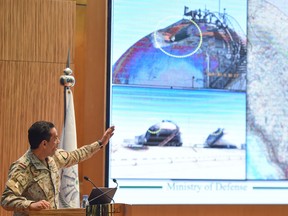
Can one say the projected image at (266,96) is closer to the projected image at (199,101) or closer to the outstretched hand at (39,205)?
the projected image at (199,101)

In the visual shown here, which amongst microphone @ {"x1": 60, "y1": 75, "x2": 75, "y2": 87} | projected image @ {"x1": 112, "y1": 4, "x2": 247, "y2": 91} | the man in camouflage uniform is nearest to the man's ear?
the man in camouflage uniform

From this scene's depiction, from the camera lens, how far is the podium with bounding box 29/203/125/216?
3693 millimetres

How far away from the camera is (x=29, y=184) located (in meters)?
3.99

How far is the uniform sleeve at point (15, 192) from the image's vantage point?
3.81 m

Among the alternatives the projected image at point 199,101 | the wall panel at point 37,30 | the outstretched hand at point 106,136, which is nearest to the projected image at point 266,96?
the projected image at point 199,101

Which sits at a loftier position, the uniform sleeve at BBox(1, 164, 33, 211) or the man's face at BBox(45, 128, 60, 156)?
the man's face at BBox(45, 128, 60, 156)

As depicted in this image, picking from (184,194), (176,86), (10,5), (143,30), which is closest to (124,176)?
(184,194)

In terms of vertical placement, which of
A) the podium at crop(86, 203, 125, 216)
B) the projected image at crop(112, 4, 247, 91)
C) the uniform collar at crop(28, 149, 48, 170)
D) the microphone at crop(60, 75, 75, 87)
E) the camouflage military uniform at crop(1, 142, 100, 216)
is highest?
the projected image at crop(112, 4, 247, 91)

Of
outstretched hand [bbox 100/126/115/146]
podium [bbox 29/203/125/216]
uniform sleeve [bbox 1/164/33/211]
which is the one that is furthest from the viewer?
outstretched hand [bbox 100/126/115/146]

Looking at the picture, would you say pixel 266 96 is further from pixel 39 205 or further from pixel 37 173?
pixel 39 205

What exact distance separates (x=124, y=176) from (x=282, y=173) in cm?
160

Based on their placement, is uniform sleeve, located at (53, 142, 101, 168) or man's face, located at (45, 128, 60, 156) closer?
man's face, located at (45, 128, 60, 156)

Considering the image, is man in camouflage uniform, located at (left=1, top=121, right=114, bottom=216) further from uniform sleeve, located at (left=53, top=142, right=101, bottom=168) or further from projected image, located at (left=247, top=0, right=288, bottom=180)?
projected image, located at (left=247, top=0, right=288, bottom=180)

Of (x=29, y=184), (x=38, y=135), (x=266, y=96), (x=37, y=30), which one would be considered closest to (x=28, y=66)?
(x=37, y=30)
